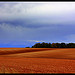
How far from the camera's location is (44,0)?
2631mm

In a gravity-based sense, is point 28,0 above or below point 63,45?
above

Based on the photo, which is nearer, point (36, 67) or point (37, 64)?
point (36, 67)

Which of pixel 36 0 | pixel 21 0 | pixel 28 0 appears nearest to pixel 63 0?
pixel 36 0

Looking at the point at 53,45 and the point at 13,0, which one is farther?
the point at 53,45

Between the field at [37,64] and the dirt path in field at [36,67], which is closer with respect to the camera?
the dirt path in field at [36,67]

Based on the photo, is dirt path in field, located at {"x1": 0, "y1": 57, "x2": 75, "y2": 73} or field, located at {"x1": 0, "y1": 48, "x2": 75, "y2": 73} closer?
dirt path in field, located at {"x1": 0, "y1": 57, "x2": 75, "y2": 73}

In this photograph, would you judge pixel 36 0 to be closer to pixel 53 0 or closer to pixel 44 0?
pixel 44 0

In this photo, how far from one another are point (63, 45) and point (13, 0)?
168ft

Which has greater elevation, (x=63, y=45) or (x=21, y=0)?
(x=21, y=0)

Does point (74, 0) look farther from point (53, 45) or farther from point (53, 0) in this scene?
point (53, 45)

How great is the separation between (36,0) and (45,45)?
4926 cm

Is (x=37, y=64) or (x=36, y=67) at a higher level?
(x=36, y=67)

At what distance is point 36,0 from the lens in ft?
8.74

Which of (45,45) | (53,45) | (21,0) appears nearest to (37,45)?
(45,45)
